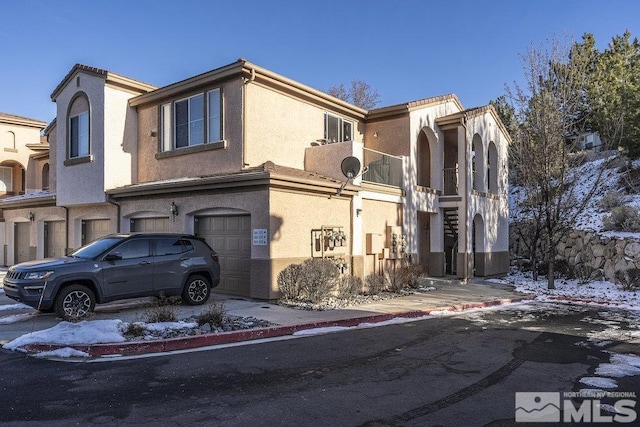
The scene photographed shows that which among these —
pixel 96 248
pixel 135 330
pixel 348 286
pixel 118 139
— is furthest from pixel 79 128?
pixel 135 330

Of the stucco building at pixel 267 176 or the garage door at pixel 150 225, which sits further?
the garage door at pixel 150 225

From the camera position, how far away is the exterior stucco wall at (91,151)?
16.8 metres

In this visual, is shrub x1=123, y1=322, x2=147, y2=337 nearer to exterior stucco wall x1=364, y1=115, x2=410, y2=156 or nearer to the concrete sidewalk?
the concrete sidewalk

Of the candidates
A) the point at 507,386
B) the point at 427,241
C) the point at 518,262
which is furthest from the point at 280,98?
the point at 518,262

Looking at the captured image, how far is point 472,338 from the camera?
29.1 feet

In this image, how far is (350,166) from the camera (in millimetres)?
Result: 14617

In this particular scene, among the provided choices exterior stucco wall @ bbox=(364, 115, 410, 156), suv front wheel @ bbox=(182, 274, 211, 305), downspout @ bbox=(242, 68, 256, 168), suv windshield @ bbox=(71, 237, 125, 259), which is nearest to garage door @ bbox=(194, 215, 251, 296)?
suv front wheel @ bbox=(182, 274, 211, 305)

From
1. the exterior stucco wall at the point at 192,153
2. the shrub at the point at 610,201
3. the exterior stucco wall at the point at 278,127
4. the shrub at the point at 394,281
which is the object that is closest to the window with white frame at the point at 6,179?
the exterior stucco wall at the point at 192,153

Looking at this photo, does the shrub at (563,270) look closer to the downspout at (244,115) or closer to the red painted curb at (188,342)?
the red painted curb at (188,342)

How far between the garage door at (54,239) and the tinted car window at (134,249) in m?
11.0

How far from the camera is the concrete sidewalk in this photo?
764 centimetres

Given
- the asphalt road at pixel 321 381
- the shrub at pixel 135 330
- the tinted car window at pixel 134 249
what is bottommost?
the asphalt road at pixel 321 381

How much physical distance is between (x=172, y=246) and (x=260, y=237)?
223cm

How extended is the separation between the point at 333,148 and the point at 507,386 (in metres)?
10.7
